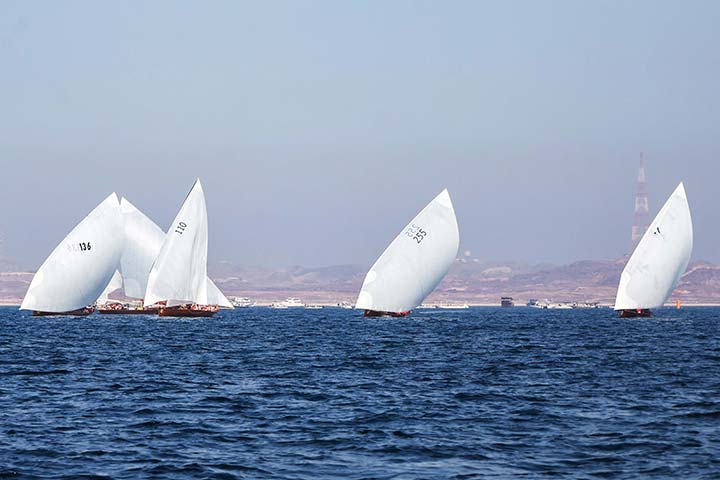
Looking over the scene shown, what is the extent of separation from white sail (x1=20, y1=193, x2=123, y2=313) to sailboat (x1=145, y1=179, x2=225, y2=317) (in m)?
7.39

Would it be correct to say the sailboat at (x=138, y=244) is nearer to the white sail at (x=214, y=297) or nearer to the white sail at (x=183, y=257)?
the white sail at (x=214, y=297)

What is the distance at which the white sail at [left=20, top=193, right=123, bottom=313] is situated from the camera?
12212 centimetres

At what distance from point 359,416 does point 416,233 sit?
85.0m

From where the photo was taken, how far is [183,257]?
120 meters

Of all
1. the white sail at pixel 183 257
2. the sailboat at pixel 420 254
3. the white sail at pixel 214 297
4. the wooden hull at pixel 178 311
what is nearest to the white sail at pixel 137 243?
the white sail at pixel 214 297

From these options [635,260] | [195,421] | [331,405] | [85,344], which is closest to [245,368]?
[331,405]

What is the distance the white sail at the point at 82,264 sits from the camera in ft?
401

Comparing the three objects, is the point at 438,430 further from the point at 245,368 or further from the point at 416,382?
the point at 245,368

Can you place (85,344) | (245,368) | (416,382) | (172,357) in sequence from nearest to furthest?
(416,382)
(245,368)
(172,357)
(85,344)

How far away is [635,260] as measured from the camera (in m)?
126

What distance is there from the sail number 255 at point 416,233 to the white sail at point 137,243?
3749 centimetres

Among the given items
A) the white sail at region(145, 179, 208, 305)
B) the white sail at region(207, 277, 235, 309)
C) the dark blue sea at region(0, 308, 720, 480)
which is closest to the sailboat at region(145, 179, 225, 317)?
the white sail at region(145, 179, 208, 305)

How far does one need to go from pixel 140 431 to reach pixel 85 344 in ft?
164

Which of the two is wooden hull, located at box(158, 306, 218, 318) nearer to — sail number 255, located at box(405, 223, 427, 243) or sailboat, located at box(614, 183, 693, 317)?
sail number 255, located at box(405, 223, 427, 243)
